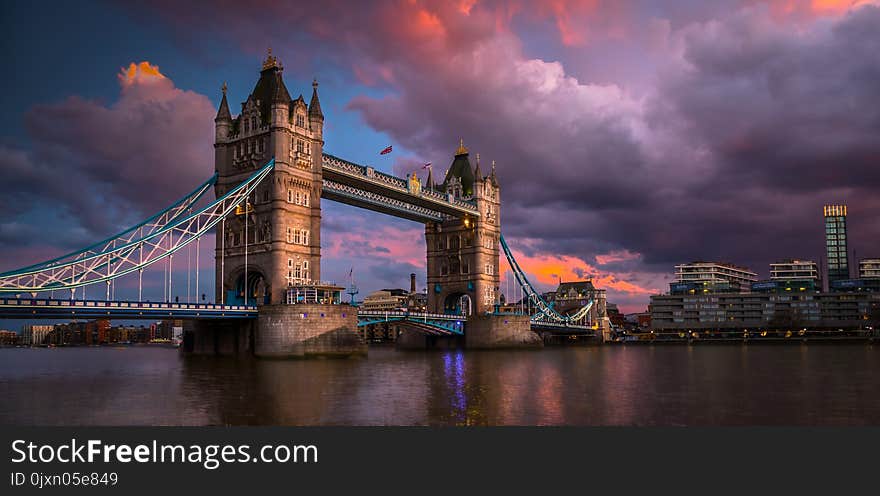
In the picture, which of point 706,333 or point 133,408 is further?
point 706,333

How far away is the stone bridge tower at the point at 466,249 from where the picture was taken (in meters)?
103

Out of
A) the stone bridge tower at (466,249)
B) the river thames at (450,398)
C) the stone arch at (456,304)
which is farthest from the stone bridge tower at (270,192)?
the stone arch at (456,304)

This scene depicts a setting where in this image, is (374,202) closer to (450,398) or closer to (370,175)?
(370,175)

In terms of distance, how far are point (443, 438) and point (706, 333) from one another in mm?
148676

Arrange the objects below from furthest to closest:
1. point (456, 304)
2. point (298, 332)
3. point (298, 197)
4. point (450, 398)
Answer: point (456, 304) → point (298, 197) → point (298, 332) → point (450, 398)

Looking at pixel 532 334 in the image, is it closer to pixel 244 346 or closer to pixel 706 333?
pixel 244 346

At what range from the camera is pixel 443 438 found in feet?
64.8

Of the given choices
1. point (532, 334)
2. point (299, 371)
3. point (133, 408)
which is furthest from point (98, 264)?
point (532, 334)

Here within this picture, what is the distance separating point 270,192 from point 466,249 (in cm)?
4237

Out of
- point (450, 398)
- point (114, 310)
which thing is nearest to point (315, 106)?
point (114, 310)

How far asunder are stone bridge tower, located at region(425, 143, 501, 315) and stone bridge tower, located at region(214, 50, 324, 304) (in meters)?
36.1

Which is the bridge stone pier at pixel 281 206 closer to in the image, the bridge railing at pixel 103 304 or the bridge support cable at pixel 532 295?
the bridge railing at pixel 103 304

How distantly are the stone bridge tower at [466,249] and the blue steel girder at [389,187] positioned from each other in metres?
2.67

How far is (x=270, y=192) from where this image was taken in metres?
67.2
